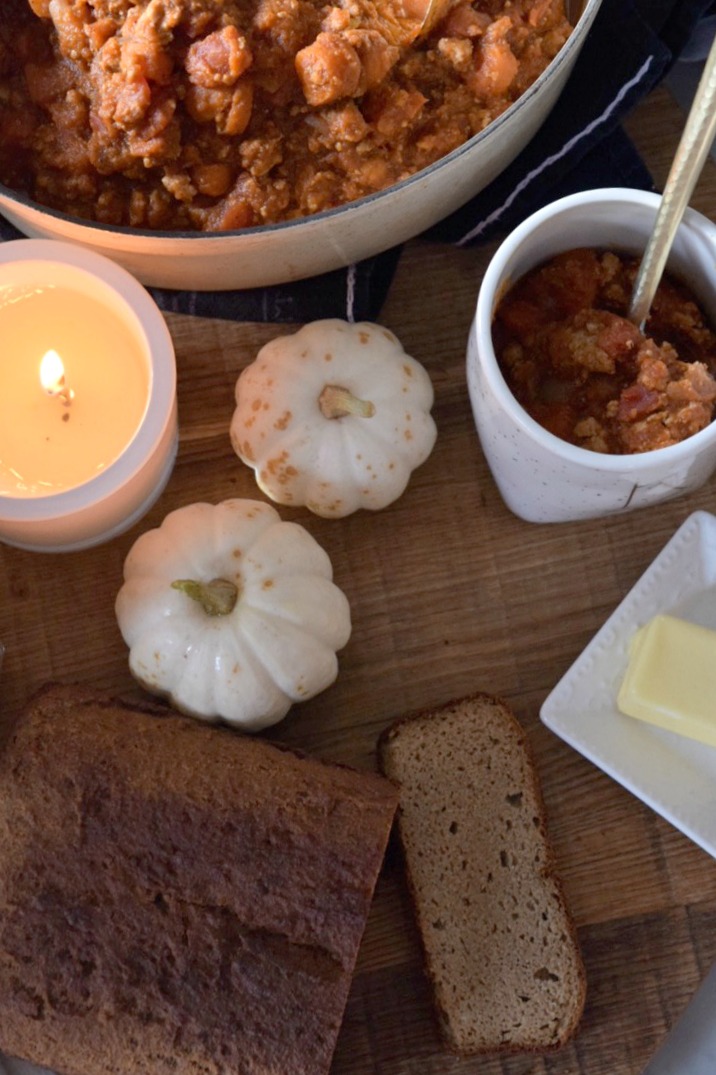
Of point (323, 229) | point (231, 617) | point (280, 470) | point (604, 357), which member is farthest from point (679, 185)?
point (231, 617)

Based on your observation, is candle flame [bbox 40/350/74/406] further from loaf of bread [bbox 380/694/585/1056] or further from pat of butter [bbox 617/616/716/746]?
pat of butter [bbox 617/616/716/746]

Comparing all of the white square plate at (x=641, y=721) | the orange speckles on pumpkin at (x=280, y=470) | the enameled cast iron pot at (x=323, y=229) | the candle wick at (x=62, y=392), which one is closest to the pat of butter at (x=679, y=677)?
the white square plate at (x=641, y=721)

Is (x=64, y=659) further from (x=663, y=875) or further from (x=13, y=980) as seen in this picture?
(x=663, y=875)

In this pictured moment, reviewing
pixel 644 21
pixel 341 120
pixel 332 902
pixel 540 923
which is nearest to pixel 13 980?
pixel 332 902

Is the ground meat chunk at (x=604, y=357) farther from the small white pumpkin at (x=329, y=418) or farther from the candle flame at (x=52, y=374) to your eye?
the candle flame at (x=52, y=374)

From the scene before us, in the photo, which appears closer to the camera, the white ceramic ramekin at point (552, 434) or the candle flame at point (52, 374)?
the white ceramic ramekin at point (552, 434)

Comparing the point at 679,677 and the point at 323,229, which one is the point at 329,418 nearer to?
the point at 323,229
